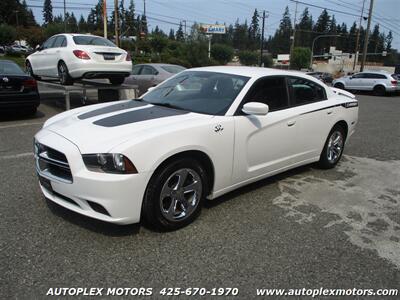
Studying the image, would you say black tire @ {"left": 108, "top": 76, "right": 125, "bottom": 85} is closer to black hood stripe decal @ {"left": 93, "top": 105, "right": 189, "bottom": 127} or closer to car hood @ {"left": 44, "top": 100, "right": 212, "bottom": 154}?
car hood @ {"left": 44, "top": 100, "right": 212, "bottom": 154}

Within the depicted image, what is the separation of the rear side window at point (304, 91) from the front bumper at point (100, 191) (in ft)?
8.47

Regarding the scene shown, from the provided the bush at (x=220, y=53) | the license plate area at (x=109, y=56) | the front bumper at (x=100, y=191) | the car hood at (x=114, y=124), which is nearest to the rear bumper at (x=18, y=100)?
the license plate area at (x=109, y=56)

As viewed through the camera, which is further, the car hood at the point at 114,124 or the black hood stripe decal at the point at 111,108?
the black hood stripe decal at the point at 111,108

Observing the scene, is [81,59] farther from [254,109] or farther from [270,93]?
[254,109]

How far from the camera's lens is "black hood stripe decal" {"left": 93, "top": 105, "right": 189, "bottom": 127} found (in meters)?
3.58

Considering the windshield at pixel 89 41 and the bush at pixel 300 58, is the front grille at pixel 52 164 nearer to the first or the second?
the windshield at pixel 89 41

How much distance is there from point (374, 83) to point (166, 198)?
76.2ft

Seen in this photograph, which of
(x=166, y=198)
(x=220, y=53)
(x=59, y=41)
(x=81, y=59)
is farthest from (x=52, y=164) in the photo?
(x=220, y=53)

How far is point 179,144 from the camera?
3381 millimetres

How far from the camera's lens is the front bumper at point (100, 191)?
3.06 m

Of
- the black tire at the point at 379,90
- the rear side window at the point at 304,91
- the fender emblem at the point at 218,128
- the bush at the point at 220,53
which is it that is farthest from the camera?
the bush at the point at 220,53

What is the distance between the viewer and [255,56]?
82.8 metres

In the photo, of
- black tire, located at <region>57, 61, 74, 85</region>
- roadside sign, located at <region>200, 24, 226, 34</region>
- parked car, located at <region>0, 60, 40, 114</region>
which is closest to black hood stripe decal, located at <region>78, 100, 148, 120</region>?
parked car, located at <region>0, 60, 40, 114</region>

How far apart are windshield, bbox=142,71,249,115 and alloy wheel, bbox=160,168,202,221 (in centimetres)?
77
